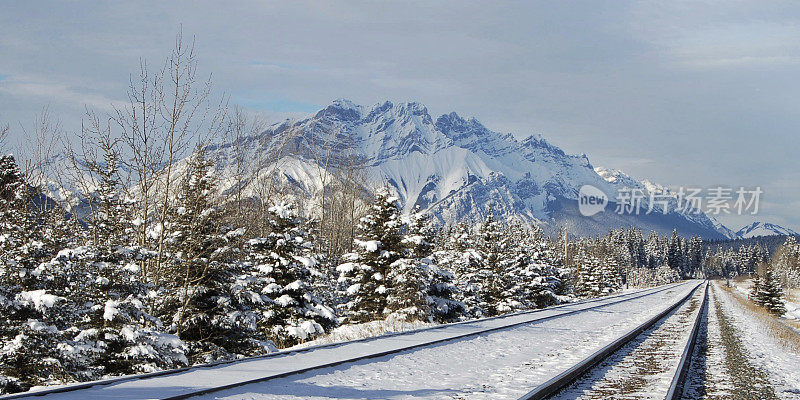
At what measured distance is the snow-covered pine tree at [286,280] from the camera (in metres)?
17.6

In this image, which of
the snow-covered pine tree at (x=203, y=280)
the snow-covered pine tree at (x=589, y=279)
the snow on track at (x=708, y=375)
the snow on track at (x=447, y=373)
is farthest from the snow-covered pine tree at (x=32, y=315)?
the snow-covered pine tree at (x=589, y=279)

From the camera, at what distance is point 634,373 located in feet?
32.4

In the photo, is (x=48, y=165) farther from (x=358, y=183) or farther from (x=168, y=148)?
(x=358, y=183)

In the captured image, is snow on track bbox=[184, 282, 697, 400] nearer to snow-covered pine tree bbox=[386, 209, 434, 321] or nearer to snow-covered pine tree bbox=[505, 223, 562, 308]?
snow-covered pine tree bbox=[386, 209, 434, 321]

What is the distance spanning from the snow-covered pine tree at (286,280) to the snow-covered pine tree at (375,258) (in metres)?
4.49

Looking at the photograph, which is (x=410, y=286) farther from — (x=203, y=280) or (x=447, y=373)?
(x=447, y=373)

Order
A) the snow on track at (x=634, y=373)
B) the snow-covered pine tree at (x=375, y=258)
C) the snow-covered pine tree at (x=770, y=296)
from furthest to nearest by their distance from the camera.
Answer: the snow-covered pine tree at (x=770, y=296)
the snow-covered pine tree at (x=375, y=258)
the snow on track at (x=634, y=373)

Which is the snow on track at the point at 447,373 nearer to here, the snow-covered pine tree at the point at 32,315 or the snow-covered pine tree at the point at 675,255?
the snow-covered pine tree at the point at 32,315

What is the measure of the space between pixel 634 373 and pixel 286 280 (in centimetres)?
1194

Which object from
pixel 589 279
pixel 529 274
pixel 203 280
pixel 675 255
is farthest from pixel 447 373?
pixel 675 255

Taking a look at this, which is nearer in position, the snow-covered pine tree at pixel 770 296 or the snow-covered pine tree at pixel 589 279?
the snow-covered pine tree at pixel 770 296

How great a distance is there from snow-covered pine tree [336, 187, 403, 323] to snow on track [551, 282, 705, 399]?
1099 cm

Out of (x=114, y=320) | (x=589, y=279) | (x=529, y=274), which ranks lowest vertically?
(x=589, y=279)

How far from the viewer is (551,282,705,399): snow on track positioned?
8133 mm
